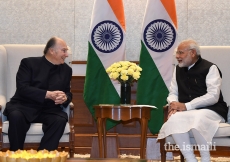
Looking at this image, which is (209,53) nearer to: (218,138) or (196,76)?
(196,76)

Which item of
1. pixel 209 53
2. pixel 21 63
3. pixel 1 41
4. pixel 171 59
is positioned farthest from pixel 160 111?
pixel 1 41

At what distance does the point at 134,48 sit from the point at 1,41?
5.44 feet

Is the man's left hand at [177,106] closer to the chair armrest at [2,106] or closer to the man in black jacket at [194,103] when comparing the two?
the man in black jacket at [194,103]

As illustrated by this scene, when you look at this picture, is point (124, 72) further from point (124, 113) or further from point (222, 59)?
point (222, 59)

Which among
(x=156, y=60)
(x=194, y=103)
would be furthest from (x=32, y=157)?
(x=156, y=60)

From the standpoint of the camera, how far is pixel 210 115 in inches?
173

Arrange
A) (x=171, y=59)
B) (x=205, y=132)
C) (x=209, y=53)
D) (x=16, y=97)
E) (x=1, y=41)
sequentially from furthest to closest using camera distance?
(x=1, y=41), (x=171, y=59), (x=209, y=53), (x=16, y=97), (x=205, y=132)

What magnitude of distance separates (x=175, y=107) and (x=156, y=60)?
123cm

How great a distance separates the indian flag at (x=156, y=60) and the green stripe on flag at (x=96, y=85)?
1.09 ft

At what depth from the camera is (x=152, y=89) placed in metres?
5.63

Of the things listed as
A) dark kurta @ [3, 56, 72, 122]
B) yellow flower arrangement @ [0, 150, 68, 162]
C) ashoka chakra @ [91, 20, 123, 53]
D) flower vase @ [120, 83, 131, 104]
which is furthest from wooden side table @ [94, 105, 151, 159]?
yellow flower arrangement @ [0, 150, 68, 162]

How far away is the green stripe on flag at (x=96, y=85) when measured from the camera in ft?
18.5

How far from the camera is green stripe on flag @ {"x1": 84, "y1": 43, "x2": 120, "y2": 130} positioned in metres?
5.63

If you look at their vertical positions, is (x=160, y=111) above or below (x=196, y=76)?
below
